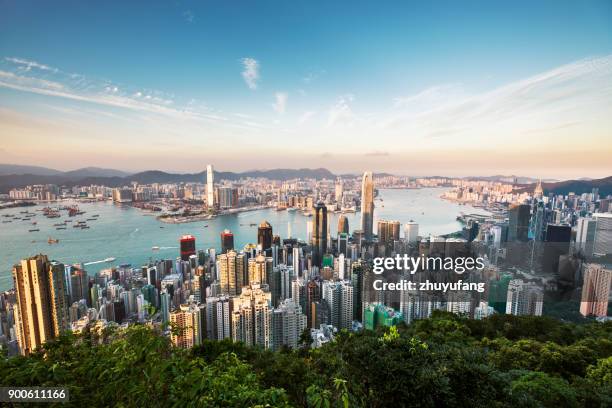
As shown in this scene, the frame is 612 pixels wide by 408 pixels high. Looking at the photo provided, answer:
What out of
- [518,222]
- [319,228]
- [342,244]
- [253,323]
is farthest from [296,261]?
[518,222]

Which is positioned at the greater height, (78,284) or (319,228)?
(319,228)

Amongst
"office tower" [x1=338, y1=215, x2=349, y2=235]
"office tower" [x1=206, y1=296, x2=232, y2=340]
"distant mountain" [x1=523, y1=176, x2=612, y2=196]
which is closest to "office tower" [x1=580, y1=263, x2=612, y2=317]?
"distant mountain" [x1=523, y1=176, x2=612, y2=196]

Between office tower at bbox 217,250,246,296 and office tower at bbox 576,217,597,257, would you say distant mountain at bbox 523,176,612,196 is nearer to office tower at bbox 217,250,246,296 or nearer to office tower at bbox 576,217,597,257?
office tower at bbox 576,217,597,257

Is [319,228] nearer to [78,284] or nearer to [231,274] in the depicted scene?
[231,274]

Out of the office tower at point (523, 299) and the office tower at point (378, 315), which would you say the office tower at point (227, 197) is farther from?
the office tower at point (523, 299)

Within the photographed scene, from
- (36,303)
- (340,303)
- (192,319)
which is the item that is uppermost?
(36,303)

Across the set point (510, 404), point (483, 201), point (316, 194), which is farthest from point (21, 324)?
point (483, 201)

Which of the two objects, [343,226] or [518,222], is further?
[343,226]
